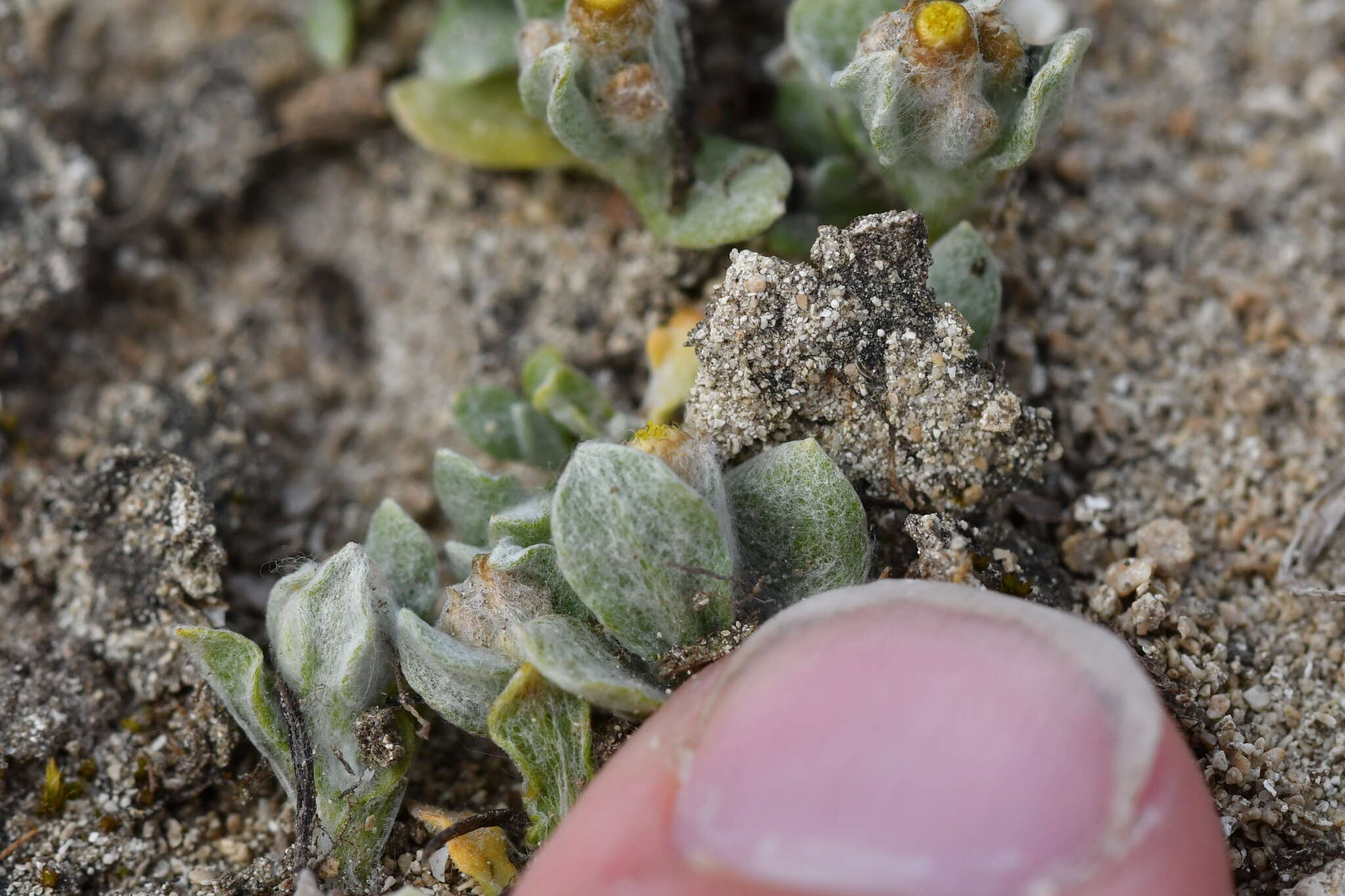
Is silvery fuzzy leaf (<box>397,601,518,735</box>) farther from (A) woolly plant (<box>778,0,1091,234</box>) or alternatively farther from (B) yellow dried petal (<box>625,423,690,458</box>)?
(A) woolly plant (<box>778,0,1091,234</box>)

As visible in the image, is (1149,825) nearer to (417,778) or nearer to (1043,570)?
(1043,570)

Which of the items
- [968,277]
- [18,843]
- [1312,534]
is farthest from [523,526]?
[1312,534]

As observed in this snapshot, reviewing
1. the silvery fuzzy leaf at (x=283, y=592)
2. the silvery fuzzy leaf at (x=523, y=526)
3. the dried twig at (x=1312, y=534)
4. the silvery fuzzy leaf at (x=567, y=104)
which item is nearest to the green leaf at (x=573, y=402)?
the silvery fuzzy leaf at (x=523, y=526)

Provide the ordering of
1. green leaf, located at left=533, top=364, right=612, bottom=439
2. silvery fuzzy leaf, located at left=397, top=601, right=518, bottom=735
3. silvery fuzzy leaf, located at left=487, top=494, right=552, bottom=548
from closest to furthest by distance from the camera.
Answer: silvery fuzzy leaf, located at left=397, top=601, right=518, bottom=735
silvery fuzzy leaf, located at left=487, top=494, right=552, bottom=548
green leaf, located at left=533, top=364, right=612, bottom=439

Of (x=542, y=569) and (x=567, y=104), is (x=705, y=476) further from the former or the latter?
(x=567, y=104)

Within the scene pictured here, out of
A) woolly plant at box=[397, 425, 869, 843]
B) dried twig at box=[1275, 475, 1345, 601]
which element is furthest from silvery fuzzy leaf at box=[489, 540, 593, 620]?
dried twig at box=[1275, 475, 1345, 601]

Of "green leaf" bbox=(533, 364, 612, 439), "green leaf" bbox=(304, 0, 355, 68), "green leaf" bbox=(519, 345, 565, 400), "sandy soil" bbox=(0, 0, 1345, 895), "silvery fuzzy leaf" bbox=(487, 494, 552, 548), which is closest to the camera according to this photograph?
"silvery fuzzy leaf" bbox=(487, 494, 552, 548)

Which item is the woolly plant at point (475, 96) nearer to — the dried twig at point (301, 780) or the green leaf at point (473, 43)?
the green leaf at point (473, 43)
